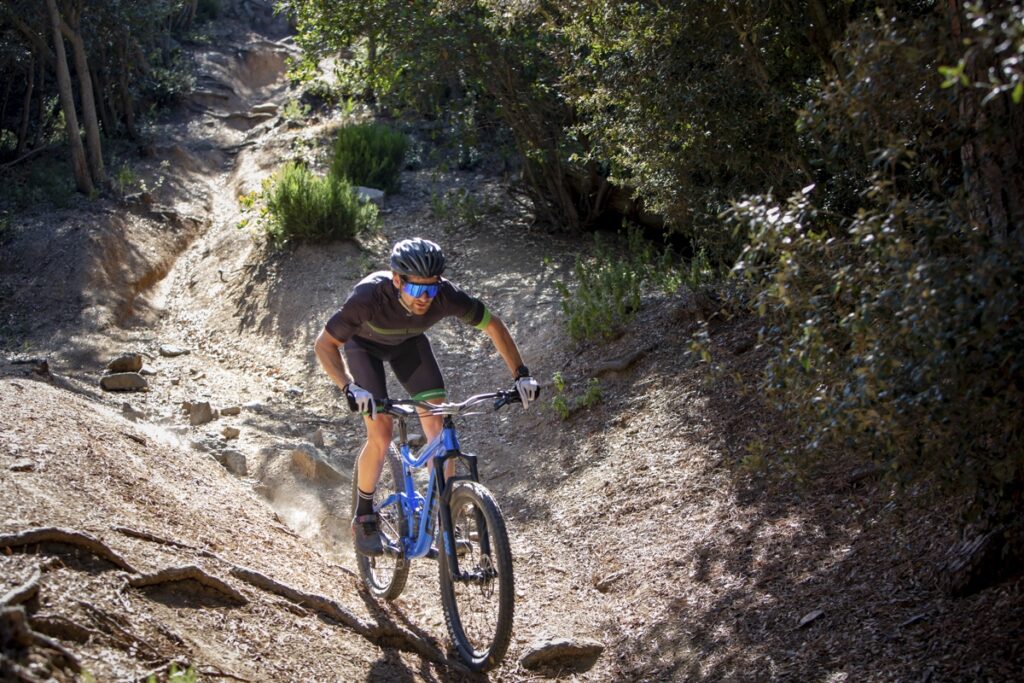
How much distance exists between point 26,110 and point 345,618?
15674 millimetres

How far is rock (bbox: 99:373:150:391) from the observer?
1004 centimetres

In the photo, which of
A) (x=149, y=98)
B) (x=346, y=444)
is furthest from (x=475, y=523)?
(x=149, y=98)

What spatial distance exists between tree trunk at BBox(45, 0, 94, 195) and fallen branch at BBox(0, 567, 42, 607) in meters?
13.7

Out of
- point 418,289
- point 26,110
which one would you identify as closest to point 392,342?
point 418,289

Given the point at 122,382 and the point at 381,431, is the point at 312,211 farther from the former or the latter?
the point at 381,431

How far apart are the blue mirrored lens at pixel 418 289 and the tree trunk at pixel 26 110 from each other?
15.0 m

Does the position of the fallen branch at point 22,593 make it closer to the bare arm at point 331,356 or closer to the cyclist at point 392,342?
the cyclist at point 392,342

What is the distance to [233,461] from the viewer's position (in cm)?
783

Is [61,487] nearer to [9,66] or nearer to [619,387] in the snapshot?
[619,387]

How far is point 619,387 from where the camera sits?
8.75 meters

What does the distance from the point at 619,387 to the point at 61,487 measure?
4961mm

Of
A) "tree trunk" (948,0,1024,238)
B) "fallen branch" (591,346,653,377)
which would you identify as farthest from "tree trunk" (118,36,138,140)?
"tree trunk" (948,0,1024,238)

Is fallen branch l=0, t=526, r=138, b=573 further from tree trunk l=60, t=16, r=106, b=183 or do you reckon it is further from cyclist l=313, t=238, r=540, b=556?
tree trunk l=60, t=16, r=106, b=183

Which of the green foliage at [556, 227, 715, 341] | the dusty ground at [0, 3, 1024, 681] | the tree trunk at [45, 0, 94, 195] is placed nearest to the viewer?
the dusty ground at [0, 3, 1024, 681]
